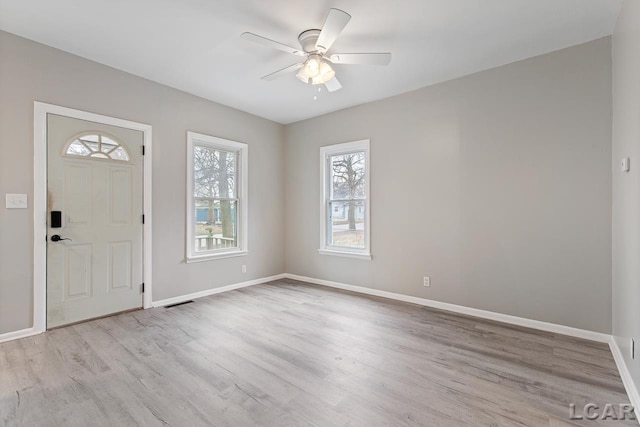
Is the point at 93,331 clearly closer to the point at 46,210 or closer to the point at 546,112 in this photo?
the point at 46,210

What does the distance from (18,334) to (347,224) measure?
391cm

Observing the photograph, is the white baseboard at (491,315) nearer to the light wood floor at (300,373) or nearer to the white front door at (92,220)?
the light wood floor at (300,373)

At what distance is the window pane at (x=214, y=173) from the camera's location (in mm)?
4281

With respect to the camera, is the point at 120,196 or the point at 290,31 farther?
the point at 120,196

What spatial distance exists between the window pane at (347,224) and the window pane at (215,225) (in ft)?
5.19

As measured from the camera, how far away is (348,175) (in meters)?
4.73

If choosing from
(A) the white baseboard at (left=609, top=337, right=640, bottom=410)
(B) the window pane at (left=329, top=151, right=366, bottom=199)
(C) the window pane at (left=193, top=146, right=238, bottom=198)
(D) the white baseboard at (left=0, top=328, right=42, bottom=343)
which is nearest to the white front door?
(D) the white baseboard at (left=0, top=328, right=42, bottom=343)

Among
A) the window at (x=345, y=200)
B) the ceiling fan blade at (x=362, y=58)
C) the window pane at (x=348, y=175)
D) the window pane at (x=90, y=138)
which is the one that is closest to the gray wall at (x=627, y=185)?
the ceiling fan blade at (x=362, y=58)

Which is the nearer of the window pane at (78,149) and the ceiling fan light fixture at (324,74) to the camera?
the ceiling fan light fixture at (324,74)

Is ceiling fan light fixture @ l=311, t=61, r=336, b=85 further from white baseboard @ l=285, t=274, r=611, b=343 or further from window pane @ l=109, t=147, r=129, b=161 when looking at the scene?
white baseboard @ l=285, t=274, r=611, b=343

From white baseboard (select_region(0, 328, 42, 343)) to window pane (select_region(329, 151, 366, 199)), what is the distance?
3.88 meters

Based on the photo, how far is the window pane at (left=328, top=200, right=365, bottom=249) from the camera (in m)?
4.59

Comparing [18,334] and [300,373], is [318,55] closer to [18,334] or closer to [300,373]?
[300,373]

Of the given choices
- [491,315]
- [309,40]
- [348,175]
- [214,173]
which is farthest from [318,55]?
[491,315]
